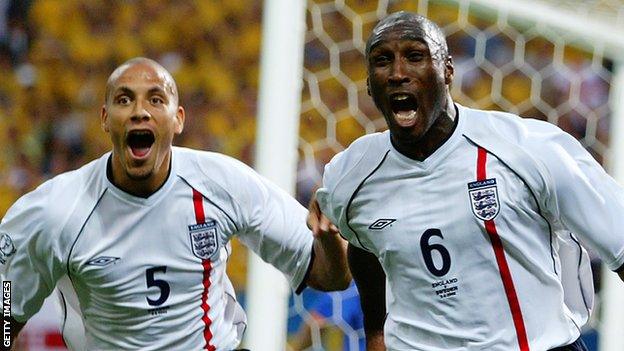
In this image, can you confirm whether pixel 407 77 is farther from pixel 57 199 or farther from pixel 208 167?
pixel 57 199

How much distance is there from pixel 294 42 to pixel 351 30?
1190 millimetres

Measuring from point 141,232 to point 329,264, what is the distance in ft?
1.63

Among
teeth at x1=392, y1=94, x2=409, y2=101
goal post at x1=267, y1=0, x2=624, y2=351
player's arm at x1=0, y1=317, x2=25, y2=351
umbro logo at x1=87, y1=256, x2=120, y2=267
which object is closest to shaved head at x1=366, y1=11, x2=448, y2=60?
teeth at x1=392, y1=94, x2=409, y2=101

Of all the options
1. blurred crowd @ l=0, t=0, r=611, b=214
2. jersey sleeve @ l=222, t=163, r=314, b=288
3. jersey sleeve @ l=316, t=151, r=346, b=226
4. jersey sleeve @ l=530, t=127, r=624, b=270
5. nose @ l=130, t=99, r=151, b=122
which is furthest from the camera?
blurred crowd @ l=0, t=0, r=611, b=214

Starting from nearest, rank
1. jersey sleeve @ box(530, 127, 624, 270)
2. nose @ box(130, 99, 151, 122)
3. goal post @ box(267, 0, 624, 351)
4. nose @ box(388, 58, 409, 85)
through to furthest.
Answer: jersey sleeve @ box(530, 127, 624, 270) < nose @ box(388, 58, 409, 85) < nose @ box(130, 99, 151, 122) < goal post @ box(267, 0, 624, 351)

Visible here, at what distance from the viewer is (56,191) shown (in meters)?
2.99

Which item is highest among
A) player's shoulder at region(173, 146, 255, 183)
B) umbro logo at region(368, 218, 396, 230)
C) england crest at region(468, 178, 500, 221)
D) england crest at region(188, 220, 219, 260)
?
player's shoulder at region(173, 146, 255, 183)

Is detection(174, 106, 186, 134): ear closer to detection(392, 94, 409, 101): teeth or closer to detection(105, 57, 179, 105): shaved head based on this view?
detection(105, 57, 179, 105): shaved head

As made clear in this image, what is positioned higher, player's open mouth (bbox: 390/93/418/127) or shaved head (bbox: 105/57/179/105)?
shaved head (bbox: 105/57/179/105)

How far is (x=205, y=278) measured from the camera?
120 inches

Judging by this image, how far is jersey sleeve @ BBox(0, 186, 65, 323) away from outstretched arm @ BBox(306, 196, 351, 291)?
67 centimetres

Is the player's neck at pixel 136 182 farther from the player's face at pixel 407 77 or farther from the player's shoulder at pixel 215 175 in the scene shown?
the player's face at pixel 407 77

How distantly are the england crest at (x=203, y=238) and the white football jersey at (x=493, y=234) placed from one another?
55 centimetres

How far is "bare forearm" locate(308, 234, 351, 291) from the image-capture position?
2.94 metres
